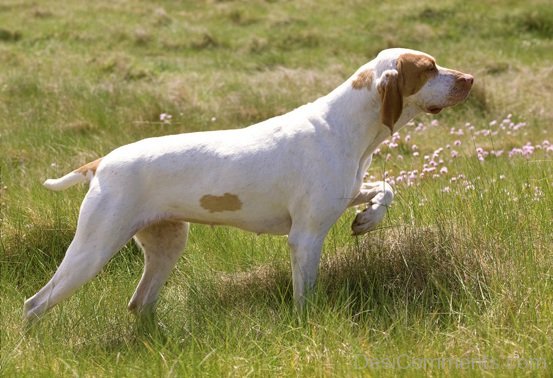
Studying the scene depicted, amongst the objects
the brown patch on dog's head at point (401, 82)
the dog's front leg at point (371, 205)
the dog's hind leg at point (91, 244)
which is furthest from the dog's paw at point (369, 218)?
the dog's hind leg at point (91, 244)

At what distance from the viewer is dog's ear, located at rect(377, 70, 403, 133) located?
491cm

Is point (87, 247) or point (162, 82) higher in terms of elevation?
point (87, 247)

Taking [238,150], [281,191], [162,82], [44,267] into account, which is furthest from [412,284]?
[162,82]

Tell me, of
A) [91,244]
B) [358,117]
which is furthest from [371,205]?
[91,244]

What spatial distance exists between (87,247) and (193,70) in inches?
408

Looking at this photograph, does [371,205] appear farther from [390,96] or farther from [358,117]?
[390,96]

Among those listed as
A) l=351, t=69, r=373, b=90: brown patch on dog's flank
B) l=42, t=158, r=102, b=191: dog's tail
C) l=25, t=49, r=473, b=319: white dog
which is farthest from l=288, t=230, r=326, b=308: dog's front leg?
l=42, t=158, r=102, b=191: dog's tail

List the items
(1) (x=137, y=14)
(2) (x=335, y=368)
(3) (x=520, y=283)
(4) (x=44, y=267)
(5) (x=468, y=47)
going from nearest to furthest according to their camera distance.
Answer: (2) (x=335, y=368), (3) (x=520, y=283), (4) (x=44, y=267), (5) (x=468, y=47), (1) (x=137, y=14)

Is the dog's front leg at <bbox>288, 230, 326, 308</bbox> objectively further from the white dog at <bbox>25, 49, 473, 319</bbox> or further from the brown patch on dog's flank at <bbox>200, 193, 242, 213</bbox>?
the brown patch on dog's flank at <bbox>200, 193, 242, 213</bbox>

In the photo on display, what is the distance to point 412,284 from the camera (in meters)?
5.14

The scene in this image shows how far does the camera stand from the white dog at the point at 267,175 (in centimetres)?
495

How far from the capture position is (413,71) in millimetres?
4988

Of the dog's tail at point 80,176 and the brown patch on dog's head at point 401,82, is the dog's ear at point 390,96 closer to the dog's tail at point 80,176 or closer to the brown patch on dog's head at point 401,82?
the brown patch on dog's head at point 401,82

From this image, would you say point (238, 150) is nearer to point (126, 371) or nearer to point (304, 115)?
point (304, 115)
